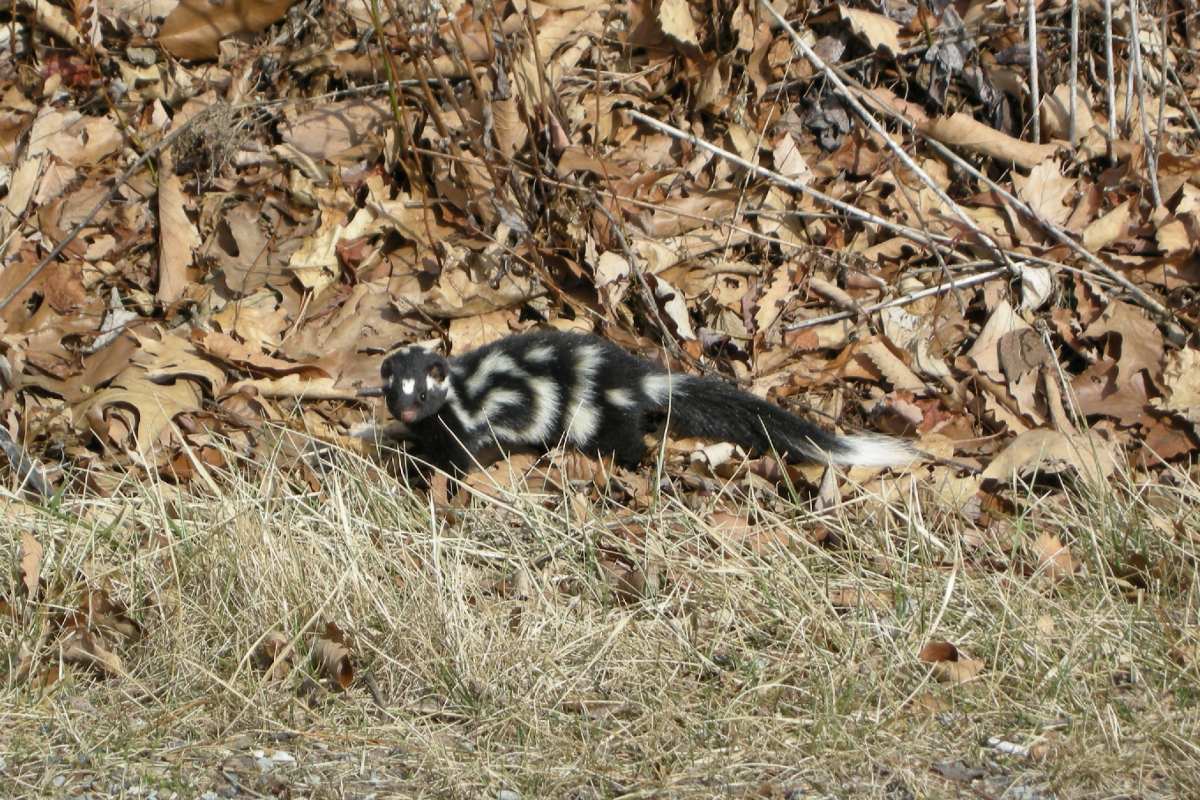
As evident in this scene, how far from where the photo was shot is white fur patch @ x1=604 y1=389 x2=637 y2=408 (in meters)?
6.28

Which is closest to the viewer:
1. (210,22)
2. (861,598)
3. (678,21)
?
(861,598)

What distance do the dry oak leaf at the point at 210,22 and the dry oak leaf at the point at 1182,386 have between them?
476 centimetres

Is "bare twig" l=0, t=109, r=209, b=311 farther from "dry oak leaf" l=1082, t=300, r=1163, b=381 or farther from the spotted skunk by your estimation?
"dry oak leaf" l=1082, t=300, r=1163, b=381

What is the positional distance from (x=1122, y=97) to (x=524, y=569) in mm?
4451

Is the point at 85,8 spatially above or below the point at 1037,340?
above

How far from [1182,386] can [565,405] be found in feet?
8.98

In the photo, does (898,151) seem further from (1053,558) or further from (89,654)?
(89,654)

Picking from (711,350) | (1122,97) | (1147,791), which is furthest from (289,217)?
(1147,791)

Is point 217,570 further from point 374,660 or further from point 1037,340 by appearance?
point 1037,340

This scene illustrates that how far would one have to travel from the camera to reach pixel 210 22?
24.6ft

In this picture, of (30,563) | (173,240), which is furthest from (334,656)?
(173,240)

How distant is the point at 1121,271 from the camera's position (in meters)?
6.89

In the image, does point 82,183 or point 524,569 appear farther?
point 82,183

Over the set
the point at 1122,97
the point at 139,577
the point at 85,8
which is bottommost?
the point at 139,577
